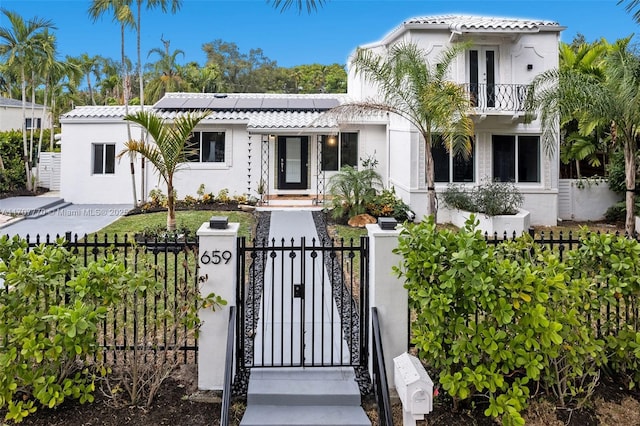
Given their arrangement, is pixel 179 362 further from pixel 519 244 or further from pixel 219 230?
pixel 519 244

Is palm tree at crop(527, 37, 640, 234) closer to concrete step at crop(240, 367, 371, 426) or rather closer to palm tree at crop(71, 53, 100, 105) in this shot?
concrete step at crop(240, 367, 371, 426)

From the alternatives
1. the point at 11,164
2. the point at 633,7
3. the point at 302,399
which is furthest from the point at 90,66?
the point at 633,7

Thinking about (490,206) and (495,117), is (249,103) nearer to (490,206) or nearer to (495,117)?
(495,117)

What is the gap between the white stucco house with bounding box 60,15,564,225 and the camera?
51.4ft

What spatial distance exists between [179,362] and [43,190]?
20.7 metres

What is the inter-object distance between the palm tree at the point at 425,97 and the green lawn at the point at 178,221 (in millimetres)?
4492

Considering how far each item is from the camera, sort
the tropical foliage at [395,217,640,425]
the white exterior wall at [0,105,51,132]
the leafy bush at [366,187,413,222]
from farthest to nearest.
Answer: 1. the white exterior wall at [0,105,51,132]
2. the leafy bush at [366,187,413,222]
3. the tropical foliage at [395,217,640,425]

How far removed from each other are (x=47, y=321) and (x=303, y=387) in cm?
243

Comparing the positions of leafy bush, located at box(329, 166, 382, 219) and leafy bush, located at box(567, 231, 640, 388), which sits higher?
leafy bush, located at box(329, 166, 382, 219)

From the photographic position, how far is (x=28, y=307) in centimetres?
432

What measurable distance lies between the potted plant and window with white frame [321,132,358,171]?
4.90m

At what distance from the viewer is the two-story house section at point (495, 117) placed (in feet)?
51.0

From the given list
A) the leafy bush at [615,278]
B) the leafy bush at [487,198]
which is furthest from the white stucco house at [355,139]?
the leafy bush at [615,278]

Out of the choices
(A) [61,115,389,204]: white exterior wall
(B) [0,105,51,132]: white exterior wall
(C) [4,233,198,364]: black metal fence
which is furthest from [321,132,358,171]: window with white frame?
(B) [0,105,51,132]: white exterior wall
